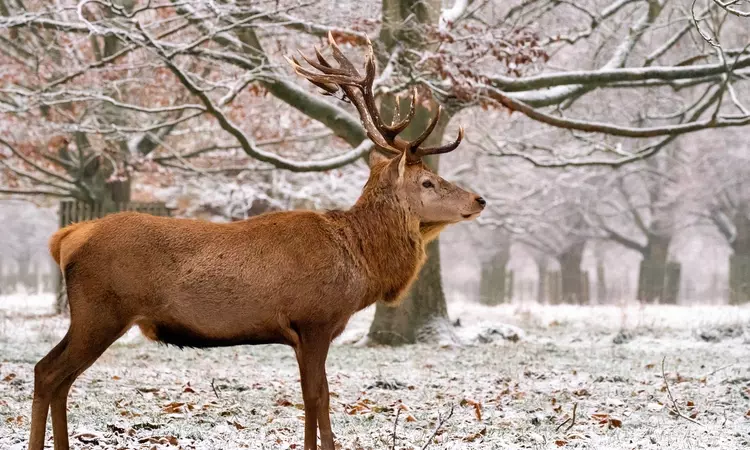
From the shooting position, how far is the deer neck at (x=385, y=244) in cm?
559

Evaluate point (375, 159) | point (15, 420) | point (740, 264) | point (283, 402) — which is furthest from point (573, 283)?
point (15, 420)

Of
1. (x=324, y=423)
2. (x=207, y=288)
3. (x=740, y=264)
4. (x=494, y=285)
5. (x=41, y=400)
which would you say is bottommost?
(x=494, y=285)

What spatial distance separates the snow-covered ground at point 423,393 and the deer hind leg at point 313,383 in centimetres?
41

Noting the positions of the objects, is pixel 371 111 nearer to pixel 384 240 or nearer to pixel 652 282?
pixel 384 240

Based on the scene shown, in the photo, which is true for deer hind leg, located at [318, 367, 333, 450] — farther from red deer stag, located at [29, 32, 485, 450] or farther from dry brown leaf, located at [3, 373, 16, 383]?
dry brown leaf, located at [3, 373, 16, 383]

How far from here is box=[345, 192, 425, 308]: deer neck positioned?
18.3 feet

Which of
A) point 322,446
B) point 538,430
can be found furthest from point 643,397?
point 322,446

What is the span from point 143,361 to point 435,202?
178 inches

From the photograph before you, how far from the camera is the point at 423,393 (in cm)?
728

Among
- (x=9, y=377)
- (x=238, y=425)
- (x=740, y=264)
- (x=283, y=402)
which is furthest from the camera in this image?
(x=740, y=264)

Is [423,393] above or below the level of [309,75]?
below

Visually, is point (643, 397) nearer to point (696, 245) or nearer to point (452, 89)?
point (452, 89)

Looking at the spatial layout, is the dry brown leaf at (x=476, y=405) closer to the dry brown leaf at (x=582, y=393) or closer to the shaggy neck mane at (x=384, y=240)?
the dry brown leaf at (x=582, y=393)

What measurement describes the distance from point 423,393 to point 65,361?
3388mm
